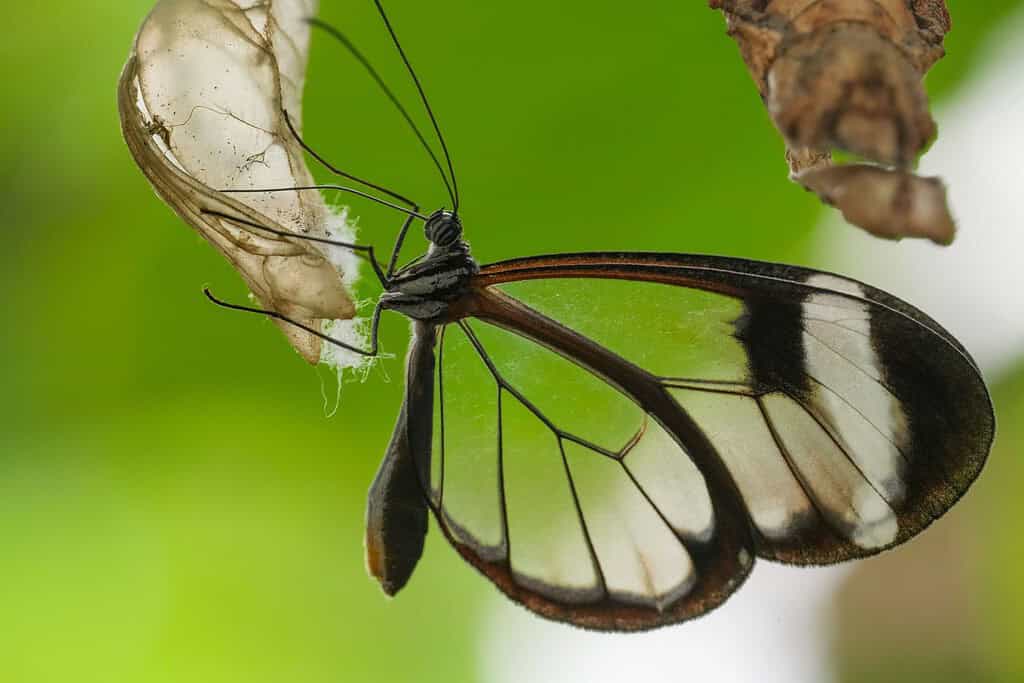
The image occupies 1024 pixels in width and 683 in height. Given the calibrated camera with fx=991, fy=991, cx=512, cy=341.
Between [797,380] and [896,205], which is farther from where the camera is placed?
[797,380]

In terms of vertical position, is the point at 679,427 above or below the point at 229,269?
below

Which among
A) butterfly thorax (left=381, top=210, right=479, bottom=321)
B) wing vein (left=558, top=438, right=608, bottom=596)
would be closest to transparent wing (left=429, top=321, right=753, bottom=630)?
wing vein (left=558, top=438, right=608, bottom=596)

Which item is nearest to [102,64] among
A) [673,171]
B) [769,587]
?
[673,171]

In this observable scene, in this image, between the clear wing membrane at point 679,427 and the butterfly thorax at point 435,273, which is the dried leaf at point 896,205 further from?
the butterfly thorax at point 435,273

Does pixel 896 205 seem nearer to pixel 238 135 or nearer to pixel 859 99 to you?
pixel 859 99

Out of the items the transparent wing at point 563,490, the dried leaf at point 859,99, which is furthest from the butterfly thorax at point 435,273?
the dried leaf at point 859,99

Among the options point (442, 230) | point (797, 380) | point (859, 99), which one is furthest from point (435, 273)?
point (859, 99)

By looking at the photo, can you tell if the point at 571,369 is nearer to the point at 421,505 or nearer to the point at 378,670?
the point at 421,505
